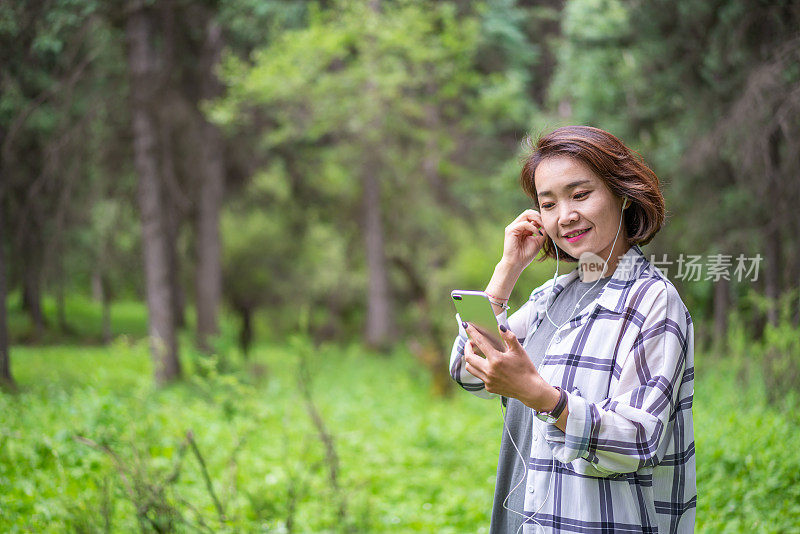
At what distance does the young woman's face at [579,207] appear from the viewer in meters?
1.79

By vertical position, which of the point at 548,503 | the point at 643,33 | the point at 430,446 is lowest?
the point at 430,446

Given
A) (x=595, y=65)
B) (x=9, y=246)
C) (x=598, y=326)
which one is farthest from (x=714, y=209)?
(x=9, y=246)

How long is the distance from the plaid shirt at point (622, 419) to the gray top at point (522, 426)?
10 centimetres

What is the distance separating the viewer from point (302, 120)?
487 inches

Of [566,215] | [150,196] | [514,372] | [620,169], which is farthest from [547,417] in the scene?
[150,196]

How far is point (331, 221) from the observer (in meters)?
17.4

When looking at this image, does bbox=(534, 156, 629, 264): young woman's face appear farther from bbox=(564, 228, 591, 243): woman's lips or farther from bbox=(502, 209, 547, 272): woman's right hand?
bbox=(502, 209, 547, 272): woman's right hand

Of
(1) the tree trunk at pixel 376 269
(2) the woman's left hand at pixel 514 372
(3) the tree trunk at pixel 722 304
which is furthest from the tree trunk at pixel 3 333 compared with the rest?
(1) the tree trunk at pixel 376 269

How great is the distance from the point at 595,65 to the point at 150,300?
7.51 metres

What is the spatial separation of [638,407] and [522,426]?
46 centimetres

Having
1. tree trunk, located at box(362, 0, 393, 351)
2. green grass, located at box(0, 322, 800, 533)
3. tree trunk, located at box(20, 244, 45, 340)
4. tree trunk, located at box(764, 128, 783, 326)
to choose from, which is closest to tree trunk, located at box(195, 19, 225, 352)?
tree trunk, located at box(362, 0, 393, 351)

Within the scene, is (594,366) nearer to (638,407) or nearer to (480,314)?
(638,407)

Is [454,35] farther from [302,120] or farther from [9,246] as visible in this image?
[9,246]

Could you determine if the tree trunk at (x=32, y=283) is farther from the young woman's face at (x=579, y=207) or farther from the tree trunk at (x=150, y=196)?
the young woman's face at (x=579, y=207)
